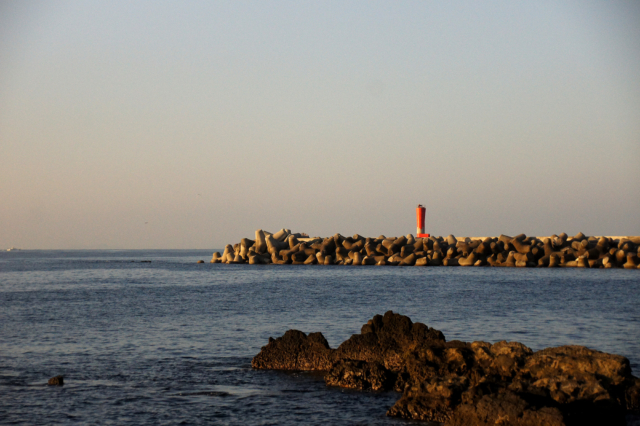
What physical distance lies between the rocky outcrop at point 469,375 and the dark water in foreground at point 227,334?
52 cm

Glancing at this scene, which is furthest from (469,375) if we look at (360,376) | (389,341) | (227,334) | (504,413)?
(227,334)

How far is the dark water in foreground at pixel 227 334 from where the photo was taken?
10.9 m

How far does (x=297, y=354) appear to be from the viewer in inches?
552

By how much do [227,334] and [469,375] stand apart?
9446 millimetres

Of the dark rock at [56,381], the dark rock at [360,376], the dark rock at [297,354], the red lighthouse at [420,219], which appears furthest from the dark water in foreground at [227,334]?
the red lighthouse at [420,219]

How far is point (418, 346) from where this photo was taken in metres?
12.1

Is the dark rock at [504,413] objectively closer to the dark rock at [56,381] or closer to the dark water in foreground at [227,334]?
the dark water in foreground at [227,334]

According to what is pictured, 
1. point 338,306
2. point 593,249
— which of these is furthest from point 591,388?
point 593,249

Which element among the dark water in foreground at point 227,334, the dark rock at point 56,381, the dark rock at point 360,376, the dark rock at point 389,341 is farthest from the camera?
the dark rock at point 389,341

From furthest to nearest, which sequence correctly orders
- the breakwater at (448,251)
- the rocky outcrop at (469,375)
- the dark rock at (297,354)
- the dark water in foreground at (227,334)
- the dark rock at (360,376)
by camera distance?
the breakwater at (448,251), the dark rock at (297,354), the dark rock at (360,376), the dark water in foreground at (227,334), the rocky outcrop at (469,375)

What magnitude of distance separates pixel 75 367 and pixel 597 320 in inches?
624

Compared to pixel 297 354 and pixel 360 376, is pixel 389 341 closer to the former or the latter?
pixel 360 376

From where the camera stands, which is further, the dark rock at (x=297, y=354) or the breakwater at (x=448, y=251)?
the breakwater at (x=448, y=251)

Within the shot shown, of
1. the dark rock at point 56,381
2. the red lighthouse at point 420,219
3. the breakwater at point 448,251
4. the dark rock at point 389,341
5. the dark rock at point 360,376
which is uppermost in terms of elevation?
the red lighthouse at point 420,219
